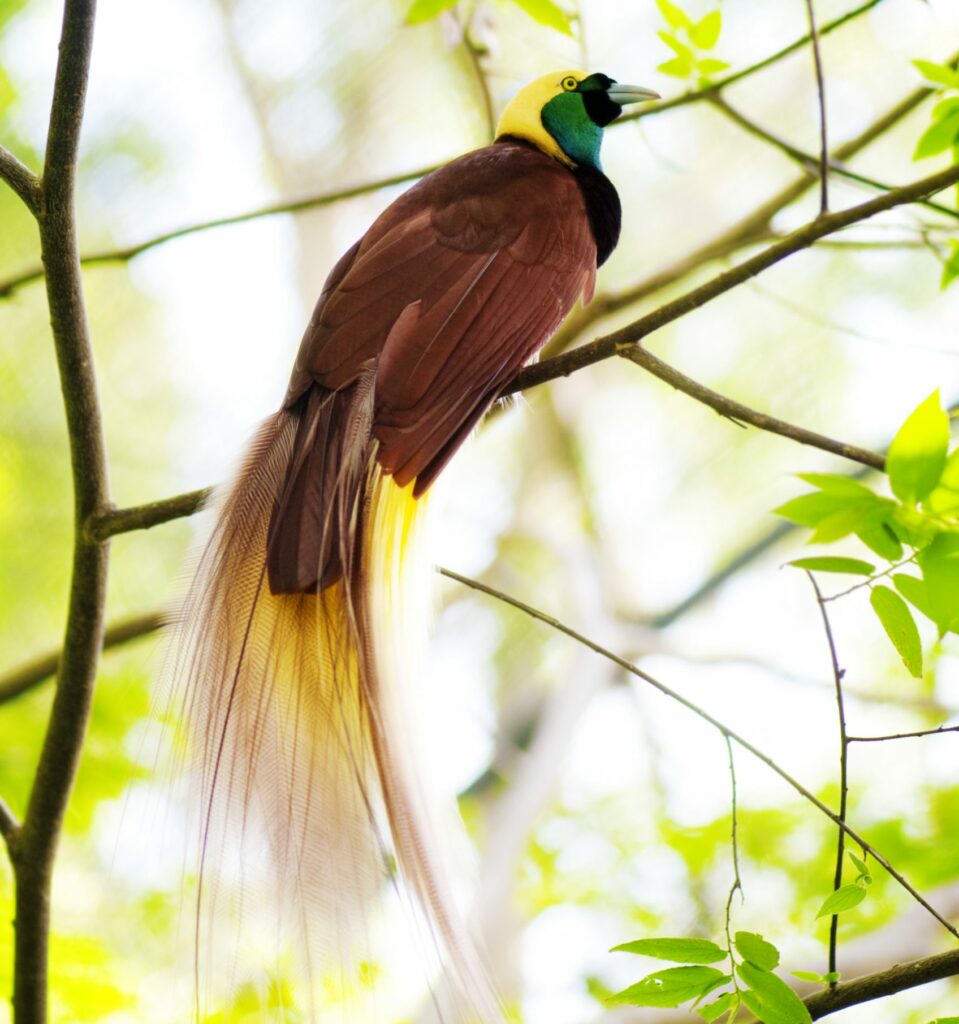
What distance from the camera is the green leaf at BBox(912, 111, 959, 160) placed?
3.41 feet

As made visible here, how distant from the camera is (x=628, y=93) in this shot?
6.32 feet

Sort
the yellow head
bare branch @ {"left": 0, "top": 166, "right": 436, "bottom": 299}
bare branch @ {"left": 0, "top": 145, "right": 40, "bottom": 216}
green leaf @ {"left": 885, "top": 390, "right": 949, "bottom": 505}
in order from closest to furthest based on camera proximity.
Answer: green leaf @ {"left": 885, "top": 390, "right": 949, "bottom": 505}
bare branch @ {"left": 0, "top": 145, "right": 40, "bottom": 216}
bare branch @ {"left": 0, "top": 166, "right": 436, "bottom": 299}
the yellow head

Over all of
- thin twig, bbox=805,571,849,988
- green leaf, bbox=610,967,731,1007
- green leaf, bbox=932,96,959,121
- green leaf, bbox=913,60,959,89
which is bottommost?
green leaf, bbox=610,967,731,1007

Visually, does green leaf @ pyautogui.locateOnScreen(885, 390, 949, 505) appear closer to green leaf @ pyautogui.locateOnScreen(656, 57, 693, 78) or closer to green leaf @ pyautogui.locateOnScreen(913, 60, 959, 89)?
green leaf @ pyautogui.locateOnScreen(913, 60, 959, 89)

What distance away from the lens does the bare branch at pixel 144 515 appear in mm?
1237

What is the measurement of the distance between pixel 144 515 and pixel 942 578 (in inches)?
32.1

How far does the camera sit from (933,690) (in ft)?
10.8

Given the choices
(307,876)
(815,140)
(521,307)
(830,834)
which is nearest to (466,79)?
(815,140)

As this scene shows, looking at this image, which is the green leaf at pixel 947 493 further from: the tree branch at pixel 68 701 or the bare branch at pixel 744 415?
the tree branch at pixel 68 701

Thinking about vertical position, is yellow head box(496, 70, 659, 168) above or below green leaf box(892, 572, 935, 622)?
above

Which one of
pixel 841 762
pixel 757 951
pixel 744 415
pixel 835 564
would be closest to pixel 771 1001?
pixel 757 951

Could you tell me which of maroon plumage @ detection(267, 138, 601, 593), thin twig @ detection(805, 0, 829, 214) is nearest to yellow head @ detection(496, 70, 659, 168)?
maroon plumage @ detection(267, 138, 601, 593)

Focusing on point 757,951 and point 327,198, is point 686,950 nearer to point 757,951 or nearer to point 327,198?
point 757,951

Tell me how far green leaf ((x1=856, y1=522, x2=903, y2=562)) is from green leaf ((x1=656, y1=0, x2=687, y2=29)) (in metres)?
0.76
